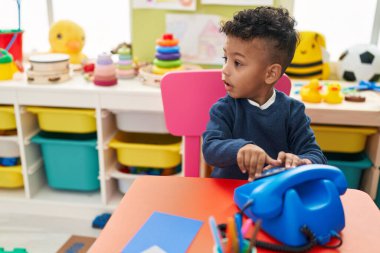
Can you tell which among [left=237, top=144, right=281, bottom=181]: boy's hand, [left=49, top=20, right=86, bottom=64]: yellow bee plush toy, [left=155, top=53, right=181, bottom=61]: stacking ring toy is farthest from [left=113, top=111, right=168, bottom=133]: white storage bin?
[left=237, top=144, right=281, bottom=181]: boy's hand

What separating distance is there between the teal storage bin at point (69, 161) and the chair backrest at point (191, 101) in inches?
34.9

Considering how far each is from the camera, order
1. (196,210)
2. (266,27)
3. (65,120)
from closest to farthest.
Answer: (196,210)
(266,27)
(65,120)

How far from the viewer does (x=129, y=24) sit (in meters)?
2.15

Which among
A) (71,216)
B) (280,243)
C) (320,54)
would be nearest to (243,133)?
(280,243)

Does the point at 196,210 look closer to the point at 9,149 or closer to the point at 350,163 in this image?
the point at 350,163

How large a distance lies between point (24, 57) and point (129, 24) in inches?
24.2

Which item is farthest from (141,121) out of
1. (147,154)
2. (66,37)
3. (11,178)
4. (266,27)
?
(266,27)

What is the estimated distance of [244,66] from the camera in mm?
912

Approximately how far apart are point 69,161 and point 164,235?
4.63ft

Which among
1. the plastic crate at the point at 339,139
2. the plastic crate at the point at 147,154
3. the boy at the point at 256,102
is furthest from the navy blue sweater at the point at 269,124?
the plastic crate at the point at 147,154

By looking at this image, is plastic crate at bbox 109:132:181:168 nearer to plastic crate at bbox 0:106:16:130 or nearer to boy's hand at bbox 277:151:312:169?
plastic crate at bbox 0:106:16:130

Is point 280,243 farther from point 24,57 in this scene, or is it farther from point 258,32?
point 24,57

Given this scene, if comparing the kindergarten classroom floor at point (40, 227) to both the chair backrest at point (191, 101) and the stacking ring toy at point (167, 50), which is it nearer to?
the stacking ring toy at point (167, 50)

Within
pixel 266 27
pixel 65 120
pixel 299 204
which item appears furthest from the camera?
pixel 65 120
